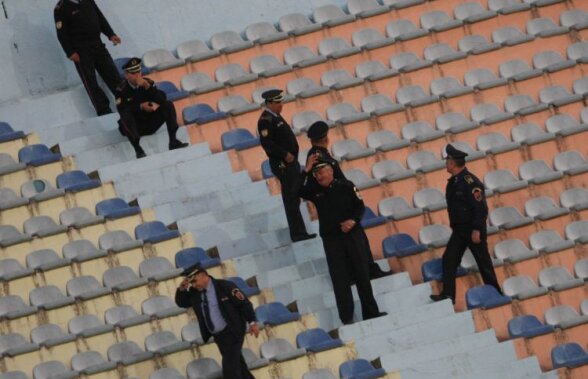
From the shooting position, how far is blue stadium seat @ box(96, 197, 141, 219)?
13930 millimetres

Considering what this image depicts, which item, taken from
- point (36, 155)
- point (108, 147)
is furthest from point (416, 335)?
point (36, 155)

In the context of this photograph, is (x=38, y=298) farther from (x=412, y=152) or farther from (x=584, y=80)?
(x=584, y=80)

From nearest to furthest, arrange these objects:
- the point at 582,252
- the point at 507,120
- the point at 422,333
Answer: the point at 422,333 → the point at 582,252 → the point at 507,120

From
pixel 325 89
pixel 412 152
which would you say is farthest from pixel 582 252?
pixel 325 89

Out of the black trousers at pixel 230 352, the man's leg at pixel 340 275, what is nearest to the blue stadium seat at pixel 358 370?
the man's leg at pixel 340 275

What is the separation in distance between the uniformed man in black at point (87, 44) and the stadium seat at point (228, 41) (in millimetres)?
1061

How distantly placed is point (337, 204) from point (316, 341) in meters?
0.94

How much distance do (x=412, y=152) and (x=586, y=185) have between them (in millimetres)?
1373

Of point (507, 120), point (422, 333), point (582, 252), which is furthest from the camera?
point (507, 120)

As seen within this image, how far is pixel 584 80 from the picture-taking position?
15977 mm

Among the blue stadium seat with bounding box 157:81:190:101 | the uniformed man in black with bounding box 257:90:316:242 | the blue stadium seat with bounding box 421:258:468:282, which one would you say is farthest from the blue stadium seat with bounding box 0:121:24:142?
the blue stadium seat with bounding box 421:258:468:282

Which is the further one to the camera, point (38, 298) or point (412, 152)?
point (412, 152)

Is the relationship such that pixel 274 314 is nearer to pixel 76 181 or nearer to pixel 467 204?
pixel 467 204

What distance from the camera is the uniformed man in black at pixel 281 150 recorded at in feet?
44.6
